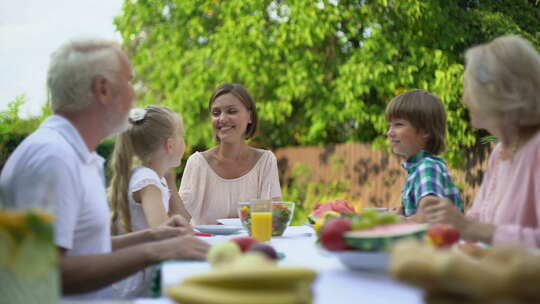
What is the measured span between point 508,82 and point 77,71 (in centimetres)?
140

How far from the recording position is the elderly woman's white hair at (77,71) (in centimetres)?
193

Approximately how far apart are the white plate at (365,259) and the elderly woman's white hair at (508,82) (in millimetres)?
765

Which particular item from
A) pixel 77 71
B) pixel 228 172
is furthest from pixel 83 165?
pixel 228 172

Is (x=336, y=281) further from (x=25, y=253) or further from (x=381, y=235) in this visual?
(x=25, y=253)

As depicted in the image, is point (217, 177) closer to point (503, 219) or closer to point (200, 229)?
point (200, 229)

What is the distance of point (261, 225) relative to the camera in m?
2.51

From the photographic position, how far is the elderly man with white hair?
1718 mm

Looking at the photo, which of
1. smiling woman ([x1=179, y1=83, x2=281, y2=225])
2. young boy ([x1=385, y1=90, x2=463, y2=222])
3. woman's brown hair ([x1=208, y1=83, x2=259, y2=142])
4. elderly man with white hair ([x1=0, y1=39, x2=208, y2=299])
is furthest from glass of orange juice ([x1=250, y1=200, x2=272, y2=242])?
woman's brown hair ([x1=208, y1=83, x2=259, y2=142])

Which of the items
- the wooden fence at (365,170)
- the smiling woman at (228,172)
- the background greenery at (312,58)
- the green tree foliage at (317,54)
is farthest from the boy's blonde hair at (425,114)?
the wooden fence at (365,170)

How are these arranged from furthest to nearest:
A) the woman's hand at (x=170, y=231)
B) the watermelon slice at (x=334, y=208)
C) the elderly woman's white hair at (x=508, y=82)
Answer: the watermelon slice at (x=334, y=208) → the woman's hand at (x=170, y=231) → the elderly woman's white hair at (x=508, y=82)

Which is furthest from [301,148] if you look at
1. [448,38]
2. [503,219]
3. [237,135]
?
[503,219]

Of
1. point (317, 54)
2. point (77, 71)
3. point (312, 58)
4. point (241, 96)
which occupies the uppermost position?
point (317, 54)

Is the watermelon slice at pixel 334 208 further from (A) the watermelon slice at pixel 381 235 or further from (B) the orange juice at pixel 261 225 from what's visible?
(A) the watermelon slice at pixel 381 235

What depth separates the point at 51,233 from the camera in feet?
3.56
